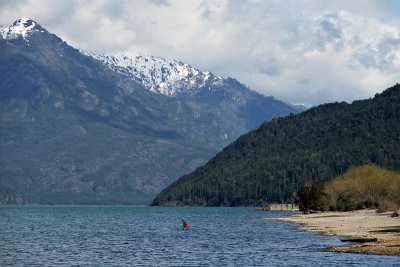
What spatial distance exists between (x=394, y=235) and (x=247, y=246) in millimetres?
19177

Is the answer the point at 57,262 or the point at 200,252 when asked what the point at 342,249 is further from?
the point at 57,262

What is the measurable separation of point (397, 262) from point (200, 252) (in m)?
29.7

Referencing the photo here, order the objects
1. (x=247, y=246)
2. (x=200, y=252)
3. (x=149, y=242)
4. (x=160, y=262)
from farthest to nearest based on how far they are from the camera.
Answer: (x=149, y=242)
(x=247, y=246)
(x=200, y=252)
(x=160, y=262)

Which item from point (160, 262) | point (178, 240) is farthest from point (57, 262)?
point (178, 240)

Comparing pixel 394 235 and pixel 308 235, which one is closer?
pixel 394 235

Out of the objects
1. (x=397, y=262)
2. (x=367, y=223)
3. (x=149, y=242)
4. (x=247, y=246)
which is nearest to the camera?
(x=397, y=262)

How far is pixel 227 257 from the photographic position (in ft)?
305

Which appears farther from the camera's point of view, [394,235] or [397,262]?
[394,235]

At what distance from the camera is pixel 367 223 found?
142000mm

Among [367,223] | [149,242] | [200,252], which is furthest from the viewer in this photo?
[367,223]

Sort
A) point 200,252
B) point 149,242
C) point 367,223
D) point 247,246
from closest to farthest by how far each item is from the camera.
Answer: point 200,252, point 247,246, point 149,242, point 367,223

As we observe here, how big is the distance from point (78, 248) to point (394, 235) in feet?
134

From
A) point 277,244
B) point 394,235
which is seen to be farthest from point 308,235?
point 394,235

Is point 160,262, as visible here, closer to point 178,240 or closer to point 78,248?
point 78,248
